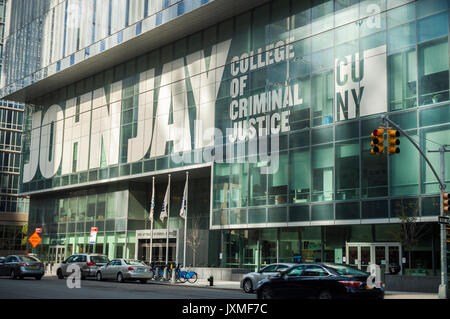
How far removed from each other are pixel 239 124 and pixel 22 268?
1735 cm

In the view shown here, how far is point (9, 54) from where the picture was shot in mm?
68250

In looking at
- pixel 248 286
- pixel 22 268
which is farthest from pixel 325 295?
pixel 22 268

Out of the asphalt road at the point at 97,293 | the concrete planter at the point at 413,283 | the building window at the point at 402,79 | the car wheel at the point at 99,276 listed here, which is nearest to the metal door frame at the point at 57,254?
the car wheel at the point at 99,276

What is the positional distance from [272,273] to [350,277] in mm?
9039

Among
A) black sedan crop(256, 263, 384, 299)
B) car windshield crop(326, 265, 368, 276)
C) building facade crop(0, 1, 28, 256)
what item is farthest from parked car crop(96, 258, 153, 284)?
building facade crop(0, 1, 28, 256)

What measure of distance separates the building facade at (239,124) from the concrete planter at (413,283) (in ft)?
6.35

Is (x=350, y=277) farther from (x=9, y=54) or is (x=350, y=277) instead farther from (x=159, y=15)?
(x=9, y=54)

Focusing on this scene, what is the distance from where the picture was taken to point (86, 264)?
1425 inches

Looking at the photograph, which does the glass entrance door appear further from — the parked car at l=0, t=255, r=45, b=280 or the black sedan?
the parked car at l=0, t=255, r=45, b=280

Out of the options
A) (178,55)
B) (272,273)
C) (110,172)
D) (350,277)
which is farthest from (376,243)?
(110,172)

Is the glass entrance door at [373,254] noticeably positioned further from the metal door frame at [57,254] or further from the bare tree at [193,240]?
the metal door frame at [57,254]

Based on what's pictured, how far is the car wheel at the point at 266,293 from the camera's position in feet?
62.4

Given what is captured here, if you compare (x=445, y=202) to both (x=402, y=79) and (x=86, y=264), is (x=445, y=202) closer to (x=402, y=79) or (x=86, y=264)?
(x=402, y=79)

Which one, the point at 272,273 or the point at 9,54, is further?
the point at 9,54
